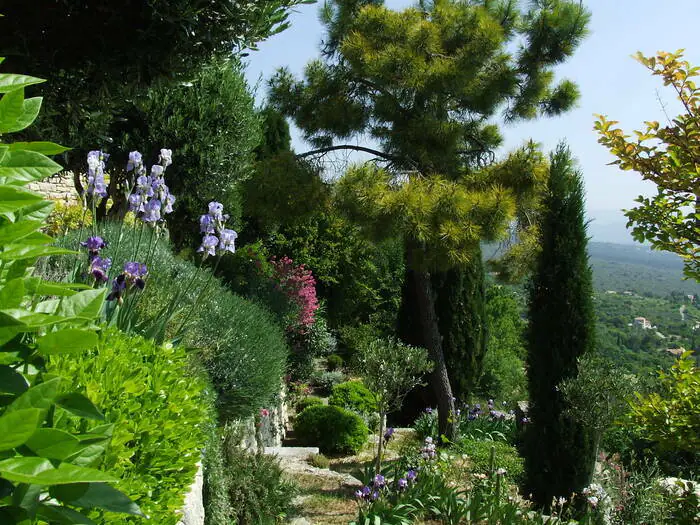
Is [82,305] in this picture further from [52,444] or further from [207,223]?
[207,223]

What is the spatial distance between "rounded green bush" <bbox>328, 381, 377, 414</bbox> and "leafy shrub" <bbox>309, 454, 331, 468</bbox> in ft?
6.20

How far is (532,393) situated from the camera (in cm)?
645

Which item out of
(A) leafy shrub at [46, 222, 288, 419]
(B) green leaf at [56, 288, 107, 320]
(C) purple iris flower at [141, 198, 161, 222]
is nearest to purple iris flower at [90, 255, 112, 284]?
(C) purple iris flower at [141, 198, 161, 222]

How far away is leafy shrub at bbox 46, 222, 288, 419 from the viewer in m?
4.28

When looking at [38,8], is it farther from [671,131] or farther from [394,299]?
[394,299]

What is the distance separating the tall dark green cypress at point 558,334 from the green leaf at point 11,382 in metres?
5.86

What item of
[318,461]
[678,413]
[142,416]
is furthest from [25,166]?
[318,461]

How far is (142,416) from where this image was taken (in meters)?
1.78

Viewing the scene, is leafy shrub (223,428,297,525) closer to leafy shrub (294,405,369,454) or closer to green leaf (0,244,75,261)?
leafy shrub (294,405,369,454)

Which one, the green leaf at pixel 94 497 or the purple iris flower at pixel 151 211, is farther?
the purple iris flower at pixel 151 211

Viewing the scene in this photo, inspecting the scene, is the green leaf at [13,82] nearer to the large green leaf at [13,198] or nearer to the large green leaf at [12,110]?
the large green leaf at [12,110]

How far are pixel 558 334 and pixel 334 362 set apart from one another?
6671 millimetres

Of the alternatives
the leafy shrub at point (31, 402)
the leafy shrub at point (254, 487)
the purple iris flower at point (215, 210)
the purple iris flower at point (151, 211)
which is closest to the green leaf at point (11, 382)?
the leafy shrub at point (31, 402)

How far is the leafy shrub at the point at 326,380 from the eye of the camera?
11336mm
